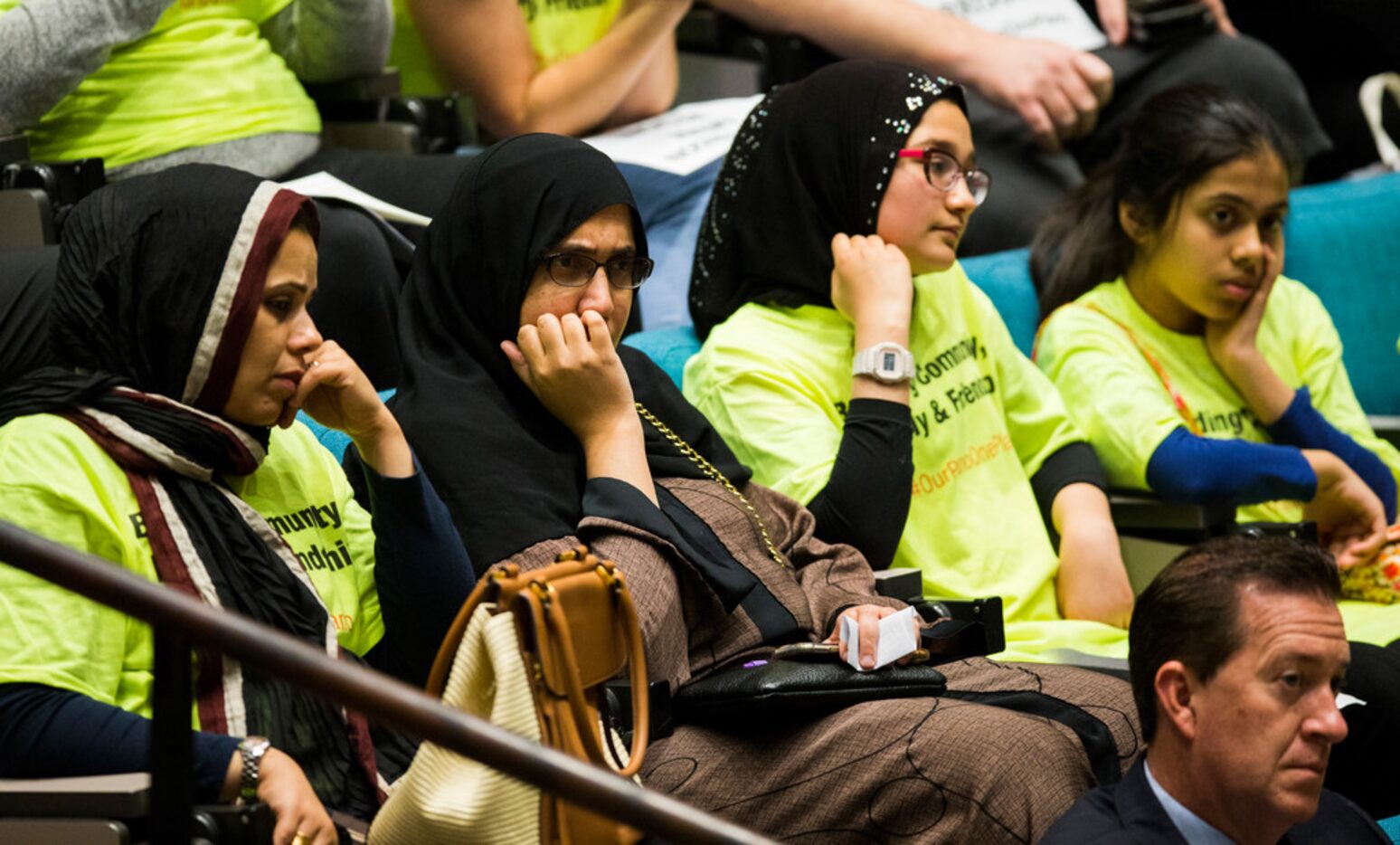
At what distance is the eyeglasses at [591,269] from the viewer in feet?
8.38

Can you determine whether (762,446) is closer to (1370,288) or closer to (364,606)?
(364,606)

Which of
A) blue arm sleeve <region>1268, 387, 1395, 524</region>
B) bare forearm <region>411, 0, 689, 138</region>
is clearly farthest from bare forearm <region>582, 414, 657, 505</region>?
blue arm sleeve <region>1268, 387, 1395, 524</region>

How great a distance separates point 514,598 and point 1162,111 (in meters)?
2.18

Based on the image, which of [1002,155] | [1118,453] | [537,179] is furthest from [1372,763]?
[1002,155]

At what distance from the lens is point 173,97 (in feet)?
10.7

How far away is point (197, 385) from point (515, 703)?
0.60 m

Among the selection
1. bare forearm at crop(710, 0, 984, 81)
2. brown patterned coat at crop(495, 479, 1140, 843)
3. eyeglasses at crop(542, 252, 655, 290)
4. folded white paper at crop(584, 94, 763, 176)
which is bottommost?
brown patterned coat at crop(495, 479, 1140, 843)

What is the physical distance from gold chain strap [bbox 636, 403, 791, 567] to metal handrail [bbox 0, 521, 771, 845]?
125 cm

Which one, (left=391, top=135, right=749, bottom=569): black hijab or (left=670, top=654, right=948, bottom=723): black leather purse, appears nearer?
(left=670, top=654, right=948, bottom=723): black leather purse

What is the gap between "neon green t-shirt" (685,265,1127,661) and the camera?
115 inches

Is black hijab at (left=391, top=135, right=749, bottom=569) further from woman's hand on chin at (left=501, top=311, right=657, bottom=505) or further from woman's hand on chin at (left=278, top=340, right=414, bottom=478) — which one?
woman's hand on chin at (left=278, top=340, right=414, bottom=478)

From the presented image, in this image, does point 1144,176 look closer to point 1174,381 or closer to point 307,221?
point 1174,381

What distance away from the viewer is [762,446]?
2914 mm

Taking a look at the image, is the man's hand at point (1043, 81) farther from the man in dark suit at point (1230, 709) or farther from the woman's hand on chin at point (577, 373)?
the man in dark suit at point (1230, 709)
